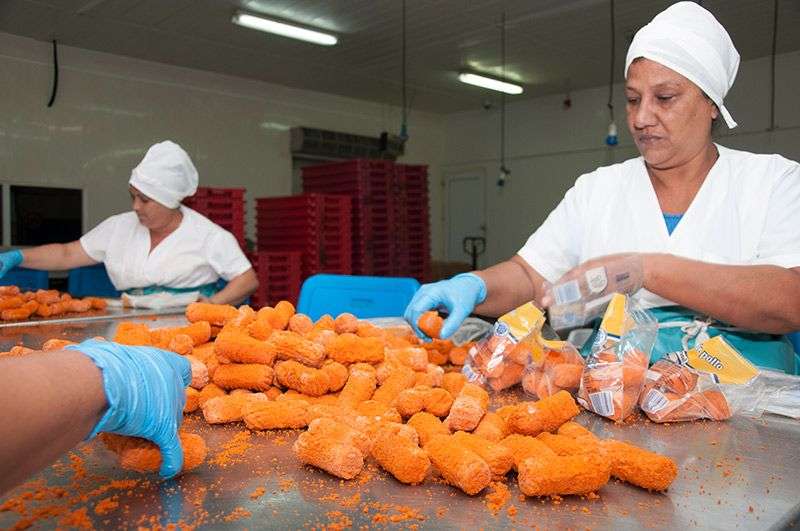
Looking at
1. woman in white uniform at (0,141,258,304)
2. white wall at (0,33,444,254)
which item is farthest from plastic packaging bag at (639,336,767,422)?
white wall at (0,33,444,254)

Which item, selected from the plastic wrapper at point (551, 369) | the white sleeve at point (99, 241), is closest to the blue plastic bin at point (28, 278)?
the white sleeve at point (99, 241)

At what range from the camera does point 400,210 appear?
6637mm

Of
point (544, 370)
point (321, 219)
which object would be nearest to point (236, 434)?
point (544, 370)

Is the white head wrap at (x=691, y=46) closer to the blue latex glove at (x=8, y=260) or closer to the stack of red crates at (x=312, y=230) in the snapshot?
the blue latex glove at (x=8, y=260)

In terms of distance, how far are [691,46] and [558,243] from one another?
66 centimetres

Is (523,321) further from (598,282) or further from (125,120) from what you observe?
(125,120)

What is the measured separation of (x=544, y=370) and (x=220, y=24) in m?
5.41

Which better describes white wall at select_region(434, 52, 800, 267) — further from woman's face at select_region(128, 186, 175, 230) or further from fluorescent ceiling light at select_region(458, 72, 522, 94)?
woman's face at select_region(128, 186, 175, 230)

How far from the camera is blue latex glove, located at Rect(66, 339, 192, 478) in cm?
73

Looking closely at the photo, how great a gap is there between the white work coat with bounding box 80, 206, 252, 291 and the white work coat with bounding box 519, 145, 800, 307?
2.12m

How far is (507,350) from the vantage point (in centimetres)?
129

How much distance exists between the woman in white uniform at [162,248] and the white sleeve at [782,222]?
248cm

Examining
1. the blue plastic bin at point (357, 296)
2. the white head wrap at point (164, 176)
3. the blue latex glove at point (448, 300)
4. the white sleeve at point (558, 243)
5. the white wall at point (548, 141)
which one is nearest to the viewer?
the blue latex glove at point (448, 300)

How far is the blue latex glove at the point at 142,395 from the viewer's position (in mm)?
726
